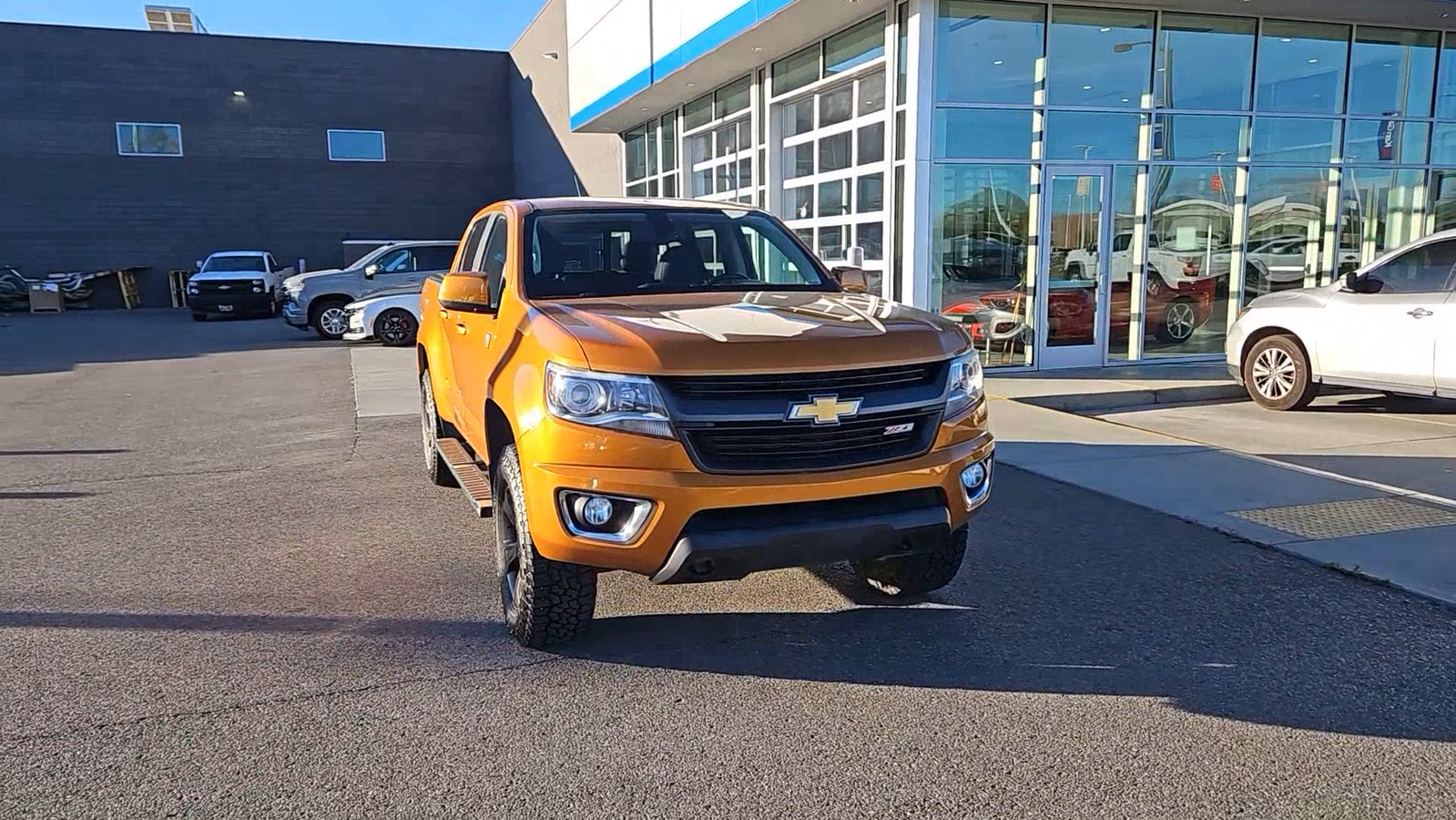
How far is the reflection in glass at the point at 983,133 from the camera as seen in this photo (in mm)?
11289

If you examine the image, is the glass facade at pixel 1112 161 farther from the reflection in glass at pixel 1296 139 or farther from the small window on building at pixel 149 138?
the small window on building at pixel 149 138

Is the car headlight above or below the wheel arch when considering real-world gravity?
above

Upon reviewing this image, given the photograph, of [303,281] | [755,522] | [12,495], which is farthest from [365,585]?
[303,281]

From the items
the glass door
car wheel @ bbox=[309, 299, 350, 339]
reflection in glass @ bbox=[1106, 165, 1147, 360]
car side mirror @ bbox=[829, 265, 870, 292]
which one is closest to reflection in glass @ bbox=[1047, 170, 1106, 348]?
the glass door

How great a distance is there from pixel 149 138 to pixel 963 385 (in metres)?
34.3

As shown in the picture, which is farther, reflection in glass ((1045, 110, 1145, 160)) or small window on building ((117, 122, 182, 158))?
small window on building ((117, 122, 182, 158))

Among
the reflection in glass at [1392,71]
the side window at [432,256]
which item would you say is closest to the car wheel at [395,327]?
the side window at [432,256]

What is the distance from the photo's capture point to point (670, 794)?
9.82 ft

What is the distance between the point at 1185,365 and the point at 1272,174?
2.75 m

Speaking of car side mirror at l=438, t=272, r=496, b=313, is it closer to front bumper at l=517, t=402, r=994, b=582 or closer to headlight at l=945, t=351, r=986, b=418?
front bumper at l=517, t=402, r=994, b=582

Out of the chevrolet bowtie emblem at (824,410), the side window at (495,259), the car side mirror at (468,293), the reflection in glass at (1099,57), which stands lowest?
the chevrolet bowtie emblem at (824,410)

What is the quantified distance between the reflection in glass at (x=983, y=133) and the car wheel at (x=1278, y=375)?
3.52 meters

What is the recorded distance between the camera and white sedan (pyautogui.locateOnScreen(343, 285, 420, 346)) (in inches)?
656

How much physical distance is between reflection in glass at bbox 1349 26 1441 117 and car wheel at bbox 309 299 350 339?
16701mm
